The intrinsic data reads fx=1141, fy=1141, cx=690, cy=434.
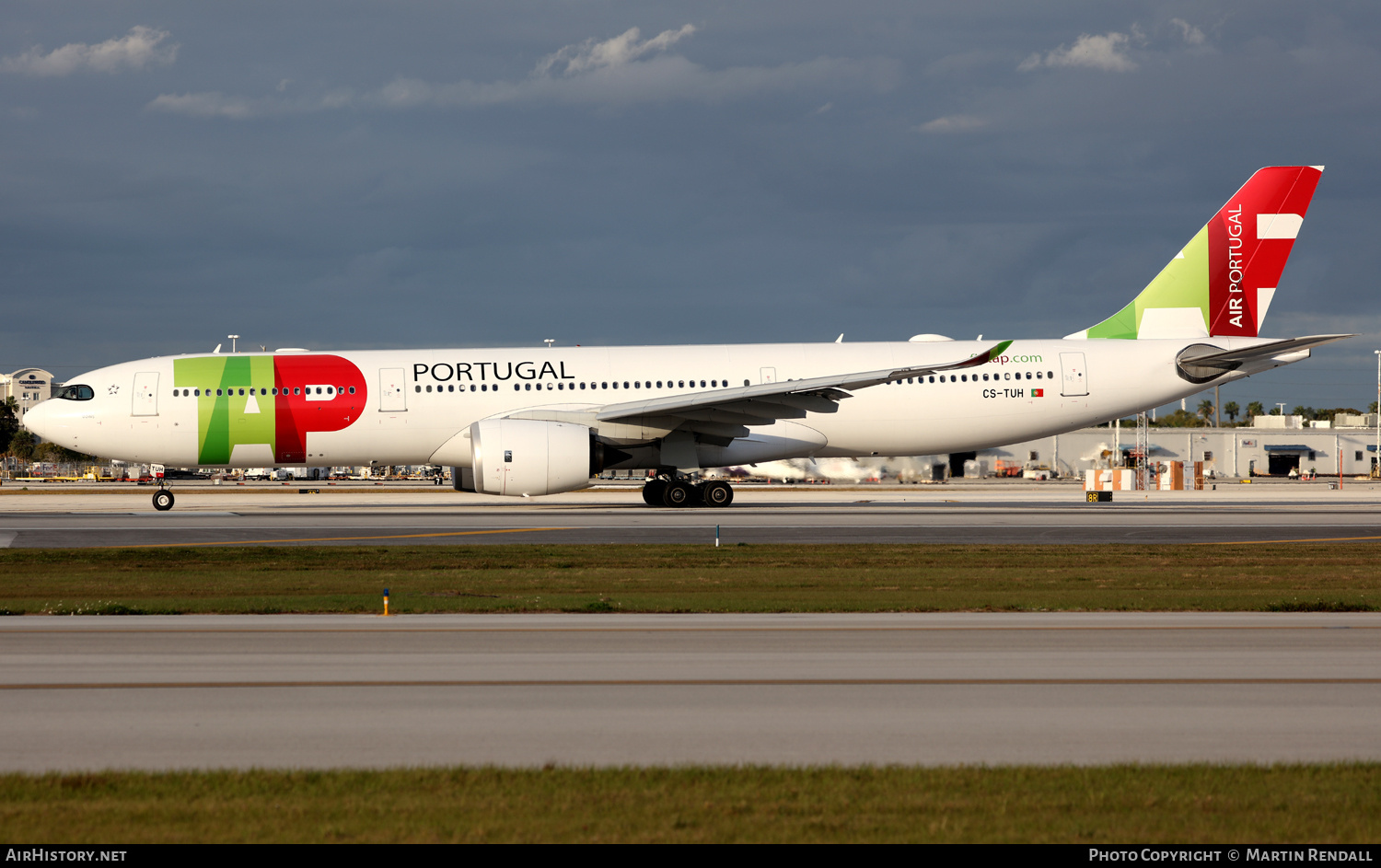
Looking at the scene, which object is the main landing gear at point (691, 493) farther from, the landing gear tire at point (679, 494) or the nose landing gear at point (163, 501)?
the nose landing gear at point (163, 501)

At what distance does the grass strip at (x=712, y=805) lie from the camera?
16.5ft

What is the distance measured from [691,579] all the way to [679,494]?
1564 cm

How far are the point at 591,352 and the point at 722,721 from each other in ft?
80.9

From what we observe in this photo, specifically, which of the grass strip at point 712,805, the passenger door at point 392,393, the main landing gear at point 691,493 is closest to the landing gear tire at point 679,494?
the main landing gear at point 691,493

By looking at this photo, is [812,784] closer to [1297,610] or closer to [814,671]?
[814,671]

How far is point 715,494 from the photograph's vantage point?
3111 centimetres

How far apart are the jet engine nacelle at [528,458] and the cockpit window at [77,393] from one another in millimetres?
11061

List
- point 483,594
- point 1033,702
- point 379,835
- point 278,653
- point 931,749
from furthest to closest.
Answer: point 483,594 → point 278,653 → point 1033,702 → point 931,749 → point 379,835

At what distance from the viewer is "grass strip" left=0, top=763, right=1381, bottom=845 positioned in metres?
5.02

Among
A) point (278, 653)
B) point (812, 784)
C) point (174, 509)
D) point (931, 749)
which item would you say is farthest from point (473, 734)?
point (174, 509)

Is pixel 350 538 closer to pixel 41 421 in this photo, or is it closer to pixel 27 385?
→ pixel 41 421

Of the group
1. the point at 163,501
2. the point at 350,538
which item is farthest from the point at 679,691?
the point at 163,501

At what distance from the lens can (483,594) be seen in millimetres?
13805

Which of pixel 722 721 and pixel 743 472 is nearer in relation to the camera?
pixel 722 721
